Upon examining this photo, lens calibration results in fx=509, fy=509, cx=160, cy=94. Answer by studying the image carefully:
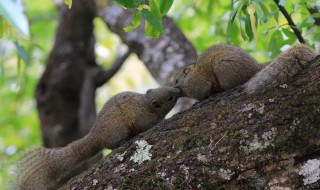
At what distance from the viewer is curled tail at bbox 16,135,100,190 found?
365 centimetres

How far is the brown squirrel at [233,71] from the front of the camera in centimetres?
288

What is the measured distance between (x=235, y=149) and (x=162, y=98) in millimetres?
1771

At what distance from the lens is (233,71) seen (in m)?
3.65

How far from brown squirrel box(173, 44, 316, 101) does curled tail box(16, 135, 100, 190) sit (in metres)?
0.98

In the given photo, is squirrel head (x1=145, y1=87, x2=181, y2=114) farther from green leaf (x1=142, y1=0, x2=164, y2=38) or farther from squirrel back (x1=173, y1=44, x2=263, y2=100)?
green leaf (x1=142, y1=0, x2=164, y2=38)

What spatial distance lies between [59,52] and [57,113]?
914 mm

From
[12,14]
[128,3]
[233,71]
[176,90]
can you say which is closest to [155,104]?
[176,90]

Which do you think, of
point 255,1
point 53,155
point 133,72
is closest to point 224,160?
point 255,1

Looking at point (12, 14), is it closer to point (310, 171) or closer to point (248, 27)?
point (310, 171)

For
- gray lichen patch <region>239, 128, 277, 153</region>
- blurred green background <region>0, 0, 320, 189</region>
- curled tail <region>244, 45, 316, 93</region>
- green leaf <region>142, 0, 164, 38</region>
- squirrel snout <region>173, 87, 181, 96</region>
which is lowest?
gray lichen patch <region>239, 128, 277, 153</region>

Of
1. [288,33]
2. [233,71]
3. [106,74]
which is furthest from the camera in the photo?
[106,74]

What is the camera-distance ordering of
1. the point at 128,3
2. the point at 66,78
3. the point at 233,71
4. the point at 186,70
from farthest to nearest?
the point at 66,78, the point at 186,70, the point at 233,71, the point at 128,3

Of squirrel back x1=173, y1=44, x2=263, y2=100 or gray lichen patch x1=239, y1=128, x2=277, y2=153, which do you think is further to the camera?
squirrel back x1=173, y1=44, x2=263, y2=100

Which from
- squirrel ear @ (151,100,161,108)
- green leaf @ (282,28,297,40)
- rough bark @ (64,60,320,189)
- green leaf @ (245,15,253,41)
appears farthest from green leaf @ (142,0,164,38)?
squirrel ear @ (151,100,161,108)
